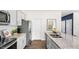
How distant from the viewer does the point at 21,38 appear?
134cm

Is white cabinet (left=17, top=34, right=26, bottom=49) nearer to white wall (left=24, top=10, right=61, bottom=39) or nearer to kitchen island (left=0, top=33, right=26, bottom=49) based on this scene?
kitchen island (left=0, top=33, right=26, bottom=49)

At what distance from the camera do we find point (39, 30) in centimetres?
129

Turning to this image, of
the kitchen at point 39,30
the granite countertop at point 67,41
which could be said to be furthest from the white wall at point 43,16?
the granite countertop at point 67,41

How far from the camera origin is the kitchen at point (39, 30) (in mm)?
1175

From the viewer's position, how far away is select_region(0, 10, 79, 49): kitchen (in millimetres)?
1175

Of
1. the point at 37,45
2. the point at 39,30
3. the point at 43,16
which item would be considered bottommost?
the point at 37,45

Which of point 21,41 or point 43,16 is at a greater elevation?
point 43,16

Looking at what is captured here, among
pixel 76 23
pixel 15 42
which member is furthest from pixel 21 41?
pixel 76 23

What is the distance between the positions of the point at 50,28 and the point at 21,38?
0.39 m

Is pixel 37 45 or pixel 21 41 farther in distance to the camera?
pixel 21 41

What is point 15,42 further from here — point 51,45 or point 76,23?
point 76,23
